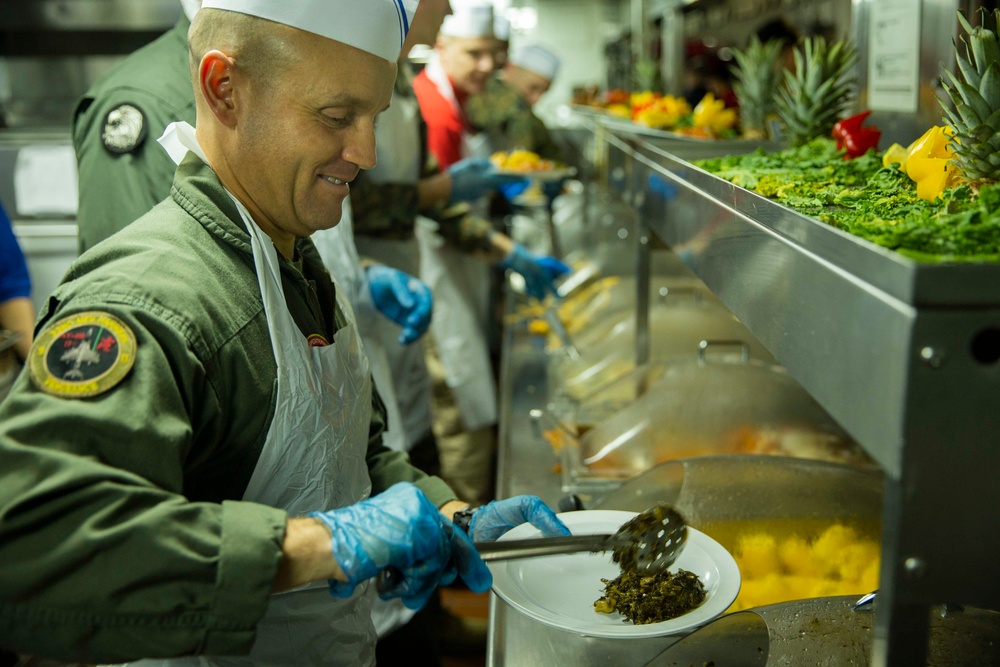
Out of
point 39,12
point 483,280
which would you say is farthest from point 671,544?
point 39,12

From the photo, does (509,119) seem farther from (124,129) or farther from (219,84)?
(219,84)

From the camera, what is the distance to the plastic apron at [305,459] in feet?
3.51

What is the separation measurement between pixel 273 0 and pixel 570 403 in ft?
4.99

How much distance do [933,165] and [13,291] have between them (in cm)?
252

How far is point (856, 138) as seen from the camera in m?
1.65

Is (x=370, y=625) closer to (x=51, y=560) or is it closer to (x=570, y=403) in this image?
(x=51, y=560)

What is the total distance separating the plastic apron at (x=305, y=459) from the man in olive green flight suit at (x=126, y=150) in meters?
0.45

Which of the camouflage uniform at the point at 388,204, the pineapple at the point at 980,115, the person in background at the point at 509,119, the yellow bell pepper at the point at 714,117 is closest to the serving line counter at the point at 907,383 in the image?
the pineapple at the point at 980,115

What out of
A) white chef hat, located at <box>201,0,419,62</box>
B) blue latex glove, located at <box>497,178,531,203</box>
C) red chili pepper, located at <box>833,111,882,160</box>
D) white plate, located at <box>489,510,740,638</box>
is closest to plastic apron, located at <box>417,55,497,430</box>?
blue latex glove, located at <box>497,178,531,203</box>

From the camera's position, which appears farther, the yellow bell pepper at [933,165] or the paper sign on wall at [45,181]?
the paper sign on wall at [45,181]

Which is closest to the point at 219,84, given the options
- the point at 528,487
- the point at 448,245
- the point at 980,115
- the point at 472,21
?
the point at 980,115

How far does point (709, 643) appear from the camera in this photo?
111cm

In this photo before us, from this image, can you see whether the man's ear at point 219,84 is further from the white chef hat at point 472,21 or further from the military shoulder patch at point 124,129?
the white chef hat at point 472,21

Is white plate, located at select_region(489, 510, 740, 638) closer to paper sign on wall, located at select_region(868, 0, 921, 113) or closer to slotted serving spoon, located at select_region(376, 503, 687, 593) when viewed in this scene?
slotted serving spoon, located at select_region(376, 503, 687, 593)
